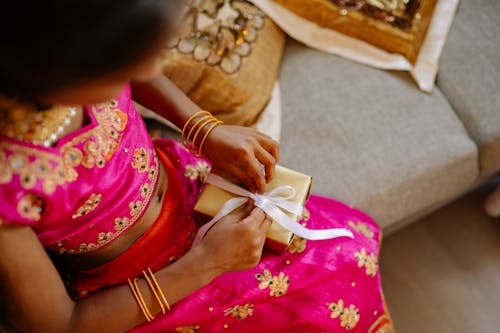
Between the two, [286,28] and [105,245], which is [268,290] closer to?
[105,245]

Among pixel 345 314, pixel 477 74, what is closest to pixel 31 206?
pixel 345 314

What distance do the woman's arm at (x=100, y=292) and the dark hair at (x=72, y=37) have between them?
0.77 feet

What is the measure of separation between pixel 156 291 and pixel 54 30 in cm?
47

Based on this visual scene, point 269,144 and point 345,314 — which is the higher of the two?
point 269,144

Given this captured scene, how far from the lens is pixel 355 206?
3.68 ft

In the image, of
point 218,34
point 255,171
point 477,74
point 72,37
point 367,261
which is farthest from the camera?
point 477,74

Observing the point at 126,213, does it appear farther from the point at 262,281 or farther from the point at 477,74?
the point at 477,74

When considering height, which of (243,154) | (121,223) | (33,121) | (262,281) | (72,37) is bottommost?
(262,281)

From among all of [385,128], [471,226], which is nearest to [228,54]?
[385,128]

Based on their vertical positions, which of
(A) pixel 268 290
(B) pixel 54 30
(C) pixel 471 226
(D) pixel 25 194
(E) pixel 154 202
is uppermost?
(B) pixel 54 30

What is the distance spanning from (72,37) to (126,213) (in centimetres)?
39

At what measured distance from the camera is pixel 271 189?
856 mm

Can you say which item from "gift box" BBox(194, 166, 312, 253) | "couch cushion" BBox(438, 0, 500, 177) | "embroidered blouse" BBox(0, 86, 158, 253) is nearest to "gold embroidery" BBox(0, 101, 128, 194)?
"embroidered blouse" BBox(0, 86, 158, 253)

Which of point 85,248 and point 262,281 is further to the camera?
point 262,281
